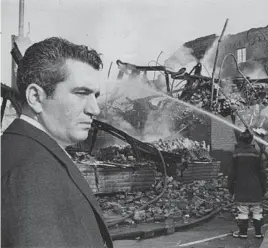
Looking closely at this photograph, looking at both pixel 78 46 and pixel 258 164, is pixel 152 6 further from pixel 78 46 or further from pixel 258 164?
pixel 78 46

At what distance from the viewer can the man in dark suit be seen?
0.56 m

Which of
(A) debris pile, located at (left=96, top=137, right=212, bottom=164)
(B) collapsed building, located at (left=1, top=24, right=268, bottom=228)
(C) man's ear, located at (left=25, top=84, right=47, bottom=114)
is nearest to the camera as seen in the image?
(C) man's ear, located at (left=25, top=84, right=47, bottom=114)

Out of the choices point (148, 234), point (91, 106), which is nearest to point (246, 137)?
point (148, 234)

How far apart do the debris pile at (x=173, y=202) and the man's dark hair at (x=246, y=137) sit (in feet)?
1.89

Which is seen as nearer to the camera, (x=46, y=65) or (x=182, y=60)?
(x=46, y=65)

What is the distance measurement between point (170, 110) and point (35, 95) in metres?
3.02

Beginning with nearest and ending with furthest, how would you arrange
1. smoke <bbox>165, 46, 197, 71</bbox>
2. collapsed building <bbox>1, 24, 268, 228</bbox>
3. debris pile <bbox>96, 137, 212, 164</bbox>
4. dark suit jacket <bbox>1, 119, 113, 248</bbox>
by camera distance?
dark suit jacket <bbox>1, 119, 113, 248</bbox> < smoke <bbox>165, 46, 197, 71</bbox> < collapsed building <bbox>1, 24, 268, 228</bbox> < debris pile <bbox>96, 137, 212, 164</bbox>

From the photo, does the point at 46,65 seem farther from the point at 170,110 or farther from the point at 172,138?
the point at 172,138

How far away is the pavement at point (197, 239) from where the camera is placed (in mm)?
3344

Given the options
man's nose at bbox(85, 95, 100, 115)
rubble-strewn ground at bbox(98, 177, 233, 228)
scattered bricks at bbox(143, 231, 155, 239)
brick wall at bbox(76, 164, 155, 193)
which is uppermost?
man's nose at bbox(85, 95, 100, 115)

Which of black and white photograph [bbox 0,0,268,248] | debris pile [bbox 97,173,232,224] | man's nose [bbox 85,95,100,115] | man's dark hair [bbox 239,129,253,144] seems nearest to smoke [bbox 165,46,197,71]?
black and white photograph [bbox 0,0,268,248]

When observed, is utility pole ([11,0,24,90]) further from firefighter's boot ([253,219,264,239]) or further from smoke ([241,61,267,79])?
firefighter's boot ([253,219,264,239])

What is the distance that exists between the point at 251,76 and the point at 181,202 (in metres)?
1.52

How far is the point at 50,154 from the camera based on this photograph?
2.07 feet
